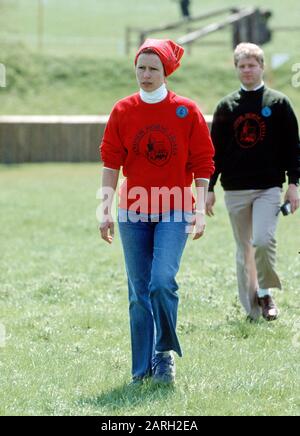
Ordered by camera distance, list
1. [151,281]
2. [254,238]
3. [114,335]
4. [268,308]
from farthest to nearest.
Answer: [268,308], [254,238], [114,335], [151,281]

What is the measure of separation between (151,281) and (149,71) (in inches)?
47.8

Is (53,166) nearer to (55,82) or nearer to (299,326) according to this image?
(55,82)

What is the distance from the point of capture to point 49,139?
25859 mm

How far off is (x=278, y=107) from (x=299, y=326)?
5.47 feet

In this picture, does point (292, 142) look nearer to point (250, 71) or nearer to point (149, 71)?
point (250, 71)

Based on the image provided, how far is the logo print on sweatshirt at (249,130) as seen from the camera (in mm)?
8117

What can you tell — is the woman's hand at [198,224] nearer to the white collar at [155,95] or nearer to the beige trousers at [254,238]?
the white collar at [155,95]

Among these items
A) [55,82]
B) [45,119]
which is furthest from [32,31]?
[45,119]

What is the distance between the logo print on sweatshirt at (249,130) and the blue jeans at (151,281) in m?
2.05

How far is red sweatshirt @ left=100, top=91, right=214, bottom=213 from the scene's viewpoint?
244 inches

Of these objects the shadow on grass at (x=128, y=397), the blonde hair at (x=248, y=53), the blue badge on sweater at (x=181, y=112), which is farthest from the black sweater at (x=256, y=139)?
the shadow on grass at (x=128, y=397)

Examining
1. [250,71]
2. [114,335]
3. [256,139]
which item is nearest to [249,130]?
[256,139]

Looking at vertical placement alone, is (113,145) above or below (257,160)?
above

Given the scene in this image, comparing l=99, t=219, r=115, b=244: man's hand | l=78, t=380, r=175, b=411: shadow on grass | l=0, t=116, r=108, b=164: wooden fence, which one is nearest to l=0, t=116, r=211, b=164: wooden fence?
l=0, t=116, r=108, b=164: wooden fence
